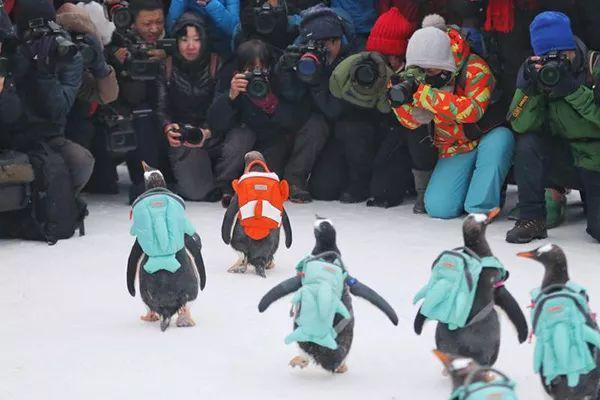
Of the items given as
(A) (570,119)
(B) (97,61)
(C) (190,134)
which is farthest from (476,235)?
(C) (190,134)

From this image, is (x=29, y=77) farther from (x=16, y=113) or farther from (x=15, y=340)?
(x=15, y=340)

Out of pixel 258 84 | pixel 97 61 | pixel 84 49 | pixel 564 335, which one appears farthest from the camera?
pixel 258 84

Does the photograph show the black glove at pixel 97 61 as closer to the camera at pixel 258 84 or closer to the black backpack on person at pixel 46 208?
the black backpack on person at pixel 46 208

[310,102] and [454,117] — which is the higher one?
[454,117]

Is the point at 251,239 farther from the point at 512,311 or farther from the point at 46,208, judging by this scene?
the point at 512,311

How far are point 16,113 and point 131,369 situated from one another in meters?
2.39

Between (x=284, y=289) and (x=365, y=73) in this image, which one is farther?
(x=365, y=73)

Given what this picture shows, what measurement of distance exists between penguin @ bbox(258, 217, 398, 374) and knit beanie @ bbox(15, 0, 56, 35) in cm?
275

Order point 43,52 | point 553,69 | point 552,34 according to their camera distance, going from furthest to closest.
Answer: point 43,52 < point 552,34 < point 553,69

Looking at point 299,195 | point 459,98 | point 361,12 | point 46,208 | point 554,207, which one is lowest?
point 299,195

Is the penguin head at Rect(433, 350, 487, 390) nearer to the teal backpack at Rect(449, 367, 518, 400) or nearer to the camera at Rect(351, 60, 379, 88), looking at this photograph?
the teal backpack at Rect(449, 367, 518, 400)

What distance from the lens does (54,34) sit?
6.28 m

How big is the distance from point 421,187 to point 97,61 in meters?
1.94

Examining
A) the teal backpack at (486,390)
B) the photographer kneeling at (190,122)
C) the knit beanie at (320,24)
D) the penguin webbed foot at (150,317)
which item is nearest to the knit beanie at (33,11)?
the photographer kneeling at (190,122)
